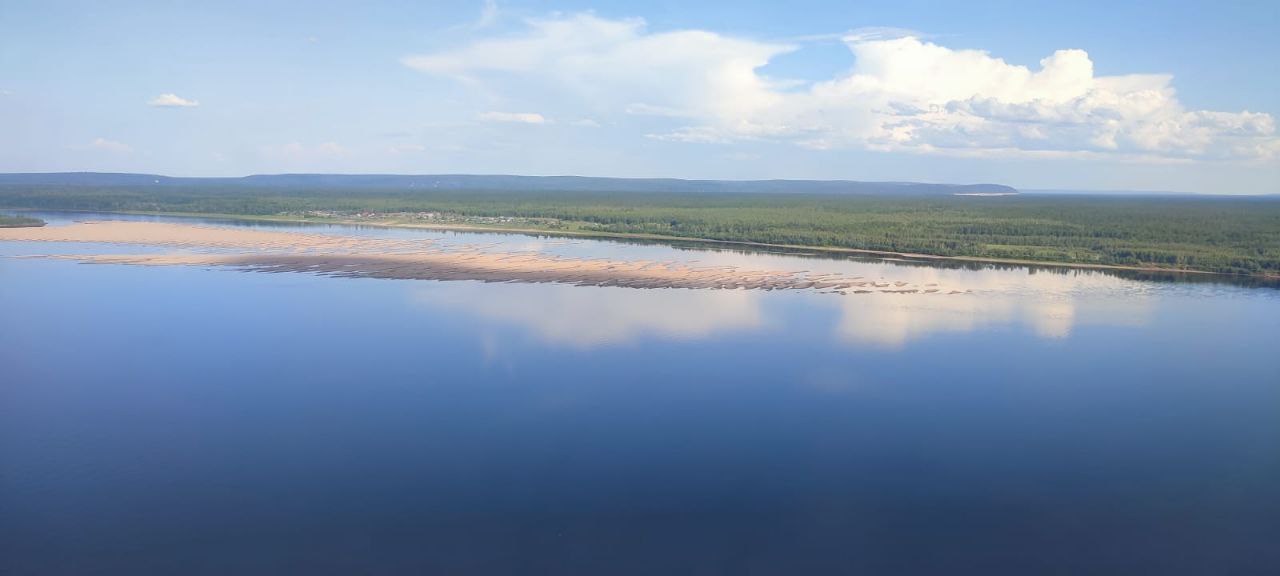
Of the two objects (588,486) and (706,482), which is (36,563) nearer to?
(588,486)

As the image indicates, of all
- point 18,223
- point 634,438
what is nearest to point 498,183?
point 18,223

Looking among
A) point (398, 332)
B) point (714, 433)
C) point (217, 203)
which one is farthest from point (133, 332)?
point (217, 203)

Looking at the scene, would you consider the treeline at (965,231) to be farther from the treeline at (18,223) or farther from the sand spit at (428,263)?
the treeline at (18,223)

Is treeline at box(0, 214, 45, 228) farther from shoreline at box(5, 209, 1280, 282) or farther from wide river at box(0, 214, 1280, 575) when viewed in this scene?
wide river at box(0, 214, 1280, 575)

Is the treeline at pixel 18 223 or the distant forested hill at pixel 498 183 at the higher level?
the distant forested hill at pixel 498 183

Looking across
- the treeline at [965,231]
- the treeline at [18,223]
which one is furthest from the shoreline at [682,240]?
the treeline at [18,223]

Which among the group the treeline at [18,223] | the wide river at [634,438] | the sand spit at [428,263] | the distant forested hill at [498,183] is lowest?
the wide river at [634,438]

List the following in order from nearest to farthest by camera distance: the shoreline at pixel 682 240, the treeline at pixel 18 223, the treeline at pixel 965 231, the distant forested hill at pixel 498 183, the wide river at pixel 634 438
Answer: the wide river at pixel 634 438, the shoreline at pixel 682 240, the treeline at pixel 965 231, the treeline at pixel 18 223, the distant forested hill at pixel 498 183
